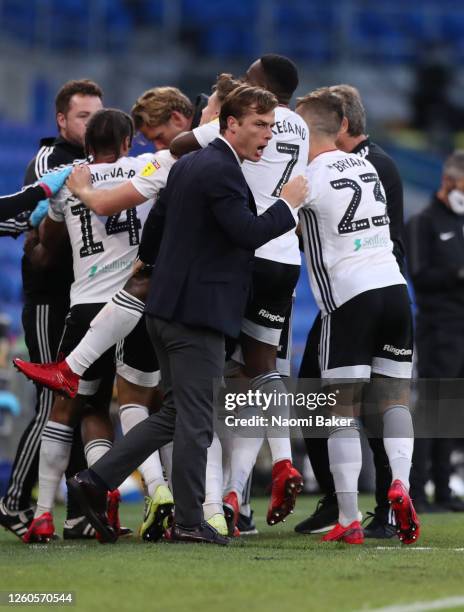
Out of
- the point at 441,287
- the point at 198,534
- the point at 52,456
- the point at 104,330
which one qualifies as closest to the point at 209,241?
the point at 104,330

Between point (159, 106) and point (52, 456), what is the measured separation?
5.95ft

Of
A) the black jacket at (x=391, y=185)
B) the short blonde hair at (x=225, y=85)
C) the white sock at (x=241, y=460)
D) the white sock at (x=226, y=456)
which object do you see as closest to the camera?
the short blonde hair at (x=225, y=85)

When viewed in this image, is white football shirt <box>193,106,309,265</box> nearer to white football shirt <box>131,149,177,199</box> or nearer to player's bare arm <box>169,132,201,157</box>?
player's bare arm <box>169,132,201,157</box>

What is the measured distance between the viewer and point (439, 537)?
22.5ft

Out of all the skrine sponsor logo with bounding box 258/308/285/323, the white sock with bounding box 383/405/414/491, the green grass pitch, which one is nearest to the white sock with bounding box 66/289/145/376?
the skrine sponsor logo with bounding box 258/308/285/323

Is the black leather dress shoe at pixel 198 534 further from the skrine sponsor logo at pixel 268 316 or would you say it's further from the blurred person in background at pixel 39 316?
the skrine sponsor logo at pixel 268 316

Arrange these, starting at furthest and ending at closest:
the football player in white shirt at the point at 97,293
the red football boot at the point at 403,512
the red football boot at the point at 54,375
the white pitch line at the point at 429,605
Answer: the football player in white shirt at the point at 97,293 → the red football boot at the point at 54,375 → the red football boot at the point at 403,512 → the white pitch line at the point at 429,605

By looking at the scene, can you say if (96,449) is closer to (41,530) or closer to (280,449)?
(41,530)

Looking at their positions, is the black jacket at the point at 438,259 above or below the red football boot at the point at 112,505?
above

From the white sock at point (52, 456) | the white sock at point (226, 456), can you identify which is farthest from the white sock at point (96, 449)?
the white sock at point (226, 456)

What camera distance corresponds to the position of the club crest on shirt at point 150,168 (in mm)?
6289

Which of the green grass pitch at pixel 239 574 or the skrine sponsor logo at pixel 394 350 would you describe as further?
the skrine sponsor logo at pixel 394 350

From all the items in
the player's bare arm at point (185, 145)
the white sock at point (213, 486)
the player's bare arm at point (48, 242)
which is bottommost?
the white sock at point (213, 486)

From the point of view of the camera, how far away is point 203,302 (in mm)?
5828
